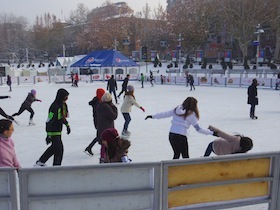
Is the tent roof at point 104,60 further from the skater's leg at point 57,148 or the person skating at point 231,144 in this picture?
the person skating at point 231,144

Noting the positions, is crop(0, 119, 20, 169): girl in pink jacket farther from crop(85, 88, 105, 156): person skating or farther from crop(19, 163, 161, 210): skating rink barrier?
crop(85, 88, 105, 156): person skating

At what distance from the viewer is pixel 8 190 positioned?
2576 mm

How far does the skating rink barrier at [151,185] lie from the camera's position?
2.56 m

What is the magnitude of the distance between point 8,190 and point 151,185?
1199 mm

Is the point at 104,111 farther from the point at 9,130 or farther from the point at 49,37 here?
the point at 49,37

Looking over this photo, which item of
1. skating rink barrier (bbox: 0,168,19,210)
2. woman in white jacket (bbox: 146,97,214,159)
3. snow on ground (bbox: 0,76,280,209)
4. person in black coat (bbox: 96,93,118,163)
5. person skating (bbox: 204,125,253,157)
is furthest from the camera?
snow on ground (bbox: 0,76,280,209)

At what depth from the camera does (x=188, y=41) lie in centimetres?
5178

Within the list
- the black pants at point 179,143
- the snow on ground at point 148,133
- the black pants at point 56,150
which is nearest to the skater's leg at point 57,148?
the black pants at point 56,150

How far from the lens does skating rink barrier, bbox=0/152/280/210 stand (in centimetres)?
256

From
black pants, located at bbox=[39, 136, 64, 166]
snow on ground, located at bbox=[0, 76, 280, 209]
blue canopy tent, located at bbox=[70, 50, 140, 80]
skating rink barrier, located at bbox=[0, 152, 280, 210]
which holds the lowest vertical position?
snow on ground, located at bbox=[0, 76, 280, 209]

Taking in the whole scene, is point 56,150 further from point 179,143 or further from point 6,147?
point 179,143

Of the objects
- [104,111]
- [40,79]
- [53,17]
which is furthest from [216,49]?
[53,17]

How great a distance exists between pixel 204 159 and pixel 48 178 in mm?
1350

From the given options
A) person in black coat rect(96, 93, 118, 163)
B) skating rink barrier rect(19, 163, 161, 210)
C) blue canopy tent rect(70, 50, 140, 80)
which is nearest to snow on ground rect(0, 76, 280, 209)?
person in black coat rect(96, 93, 118, 163)
